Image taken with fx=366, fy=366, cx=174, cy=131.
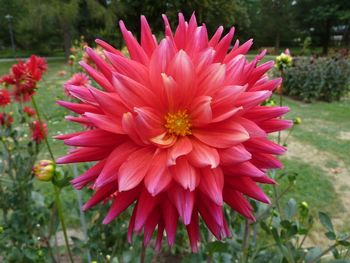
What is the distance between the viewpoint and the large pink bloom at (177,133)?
2.42 ft

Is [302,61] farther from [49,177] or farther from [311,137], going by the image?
[49,177]

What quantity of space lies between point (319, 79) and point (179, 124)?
9.23 meters

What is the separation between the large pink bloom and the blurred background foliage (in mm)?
13541

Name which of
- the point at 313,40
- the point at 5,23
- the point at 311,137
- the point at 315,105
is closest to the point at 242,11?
the point at 313,40

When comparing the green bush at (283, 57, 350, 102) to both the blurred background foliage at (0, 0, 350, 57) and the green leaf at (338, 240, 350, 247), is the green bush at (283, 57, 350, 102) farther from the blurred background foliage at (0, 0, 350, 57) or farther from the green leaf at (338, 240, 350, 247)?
the green leaf at (338, 240, 350, 247)

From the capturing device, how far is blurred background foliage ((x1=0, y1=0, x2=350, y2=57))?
20.5 meters

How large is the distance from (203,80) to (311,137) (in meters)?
5.84

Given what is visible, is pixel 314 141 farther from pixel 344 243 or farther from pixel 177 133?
pixel 177 133

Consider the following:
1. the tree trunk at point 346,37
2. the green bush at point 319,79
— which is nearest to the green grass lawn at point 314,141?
the green bush at point 319,79

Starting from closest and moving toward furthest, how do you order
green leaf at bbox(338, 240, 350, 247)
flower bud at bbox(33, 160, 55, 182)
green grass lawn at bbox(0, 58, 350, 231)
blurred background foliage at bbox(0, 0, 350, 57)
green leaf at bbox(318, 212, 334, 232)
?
flower bud at bbox(33, 160, 55, 182) < green leaf at bbox(338, 240, 350, 247) < green leaf at bbox(318, 212, 334, 232) < green grass lawn at bbox(0, 58, 350, 231) < blurred background foliage at bbox(0, 0, 350, 57)

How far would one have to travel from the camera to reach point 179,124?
2.81ft

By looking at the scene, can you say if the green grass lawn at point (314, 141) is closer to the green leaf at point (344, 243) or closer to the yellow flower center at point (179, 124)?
the yellow flower center at point (179, 124)

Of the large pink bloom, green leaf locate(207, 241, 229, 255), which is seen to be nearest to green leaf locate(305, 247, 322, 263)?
green leaf locate(207, 241, 229, 255)

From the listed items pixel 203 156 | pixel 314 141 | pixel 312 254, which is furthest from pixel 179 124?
pixel 314 141
